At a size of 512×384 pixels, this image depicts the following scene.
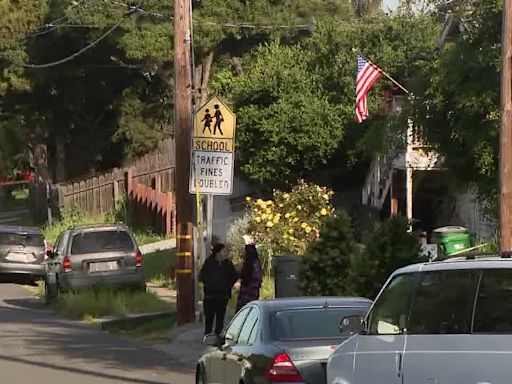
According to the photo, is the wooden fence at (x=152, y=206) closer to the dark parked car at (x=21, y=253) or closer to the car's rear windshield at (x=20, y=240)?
the car's rear windshield at (x=20, y=240)

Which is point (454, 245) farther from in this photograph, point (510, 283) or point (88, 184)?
point (88, 184)

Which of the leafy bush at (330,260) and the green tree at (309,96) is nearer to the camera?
the leafy bush at (330,260)

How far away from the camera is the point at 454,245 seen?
23.9 metres

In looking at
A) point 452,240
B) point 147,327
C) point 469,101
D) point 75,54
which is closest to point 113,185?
point 75,54

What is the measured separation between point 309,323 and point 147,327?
448 inches

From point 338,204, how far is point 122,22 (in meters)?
13.2

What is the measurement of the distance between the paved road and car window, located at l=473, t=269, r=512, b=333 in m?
8.01

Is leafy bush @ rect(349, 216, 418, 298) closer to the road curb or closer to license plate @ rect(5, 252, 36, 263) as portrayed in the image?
the road curb

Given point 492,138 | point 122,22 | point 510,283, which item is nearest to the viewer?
point 510,283

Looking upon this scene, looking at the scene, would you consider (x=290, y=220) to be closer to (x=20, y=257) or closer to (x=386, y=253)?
(x=20, y=257)

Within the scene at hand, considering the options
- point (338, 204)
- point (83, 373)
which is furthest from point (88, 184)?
point (83, 373)

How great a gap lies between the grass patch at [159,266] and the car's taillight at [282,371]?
59.5ft

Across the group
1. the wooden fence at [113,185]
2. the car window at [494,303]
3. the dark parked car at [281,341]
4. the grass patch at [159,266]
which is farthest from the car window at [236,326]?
the wooden fence at [113,185]

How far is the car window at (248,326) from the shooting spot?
38.6ft
